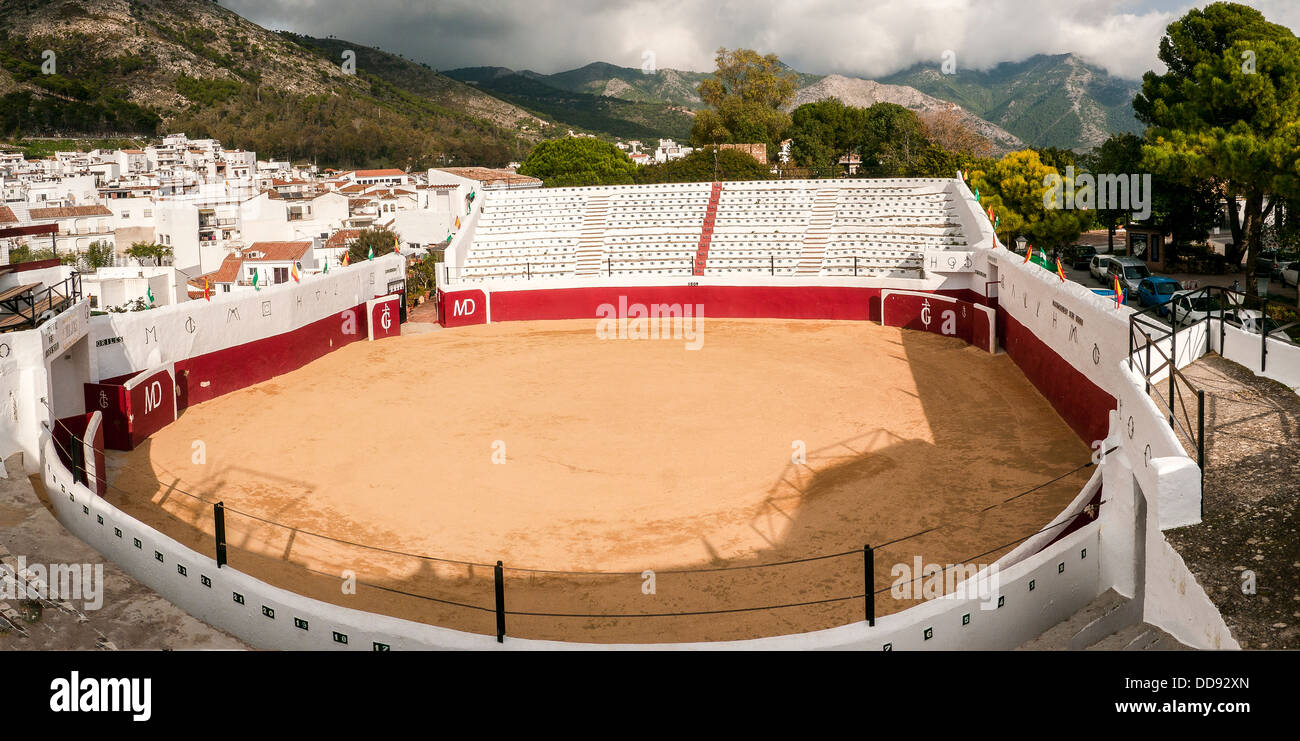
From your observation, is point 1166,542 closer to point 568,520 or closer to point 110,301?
point 568,520

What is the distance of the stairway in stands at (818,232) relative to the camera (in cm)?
3328

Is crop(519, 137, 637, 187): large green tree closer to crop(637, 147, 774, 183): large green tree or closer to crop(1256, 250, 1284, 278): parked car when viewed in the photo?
crop(637, 147, 774, 183): large green tree

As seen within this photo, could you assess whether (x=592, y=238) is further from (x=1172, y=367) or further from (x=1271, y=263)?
(x=1172, y=367)

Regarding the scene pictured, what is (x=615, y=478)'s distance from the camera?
1694cm

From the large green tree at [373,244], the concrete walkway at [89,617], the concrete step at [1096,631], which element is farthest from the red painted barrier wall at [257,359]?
the large green tree at [373,244]

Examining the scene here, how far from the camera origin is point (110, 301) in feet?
133

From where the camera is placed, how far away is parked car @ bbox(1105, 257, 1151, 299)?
32375 mm

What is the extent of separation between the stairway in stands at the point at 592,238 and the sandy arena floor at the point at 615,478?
26.2 ft

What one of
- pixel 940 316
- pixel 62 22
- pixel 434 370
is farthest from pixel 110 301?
pixel 62 22

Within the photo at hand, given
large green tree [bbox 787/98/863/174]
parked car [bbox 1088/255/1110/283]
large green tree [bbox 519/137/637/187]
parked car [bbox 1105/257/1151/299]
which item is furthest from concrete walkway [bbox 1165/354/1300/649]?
large green tree [bbox 519/137/637/187]

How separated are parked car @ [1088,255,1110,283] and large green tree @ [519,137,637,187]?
4700 centimetres

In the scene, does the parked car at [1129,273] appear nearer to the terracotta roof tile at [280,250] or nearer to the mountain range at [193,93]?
the terracotta roof tile at [280,250]

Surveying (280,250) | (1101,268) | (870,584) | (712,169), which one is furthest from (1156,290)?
(280,250)

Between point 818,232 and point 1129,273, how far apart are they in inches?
386
